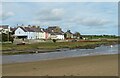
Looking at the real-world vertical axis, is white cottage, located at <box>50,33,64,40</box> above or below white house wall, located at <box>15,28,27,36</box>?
below

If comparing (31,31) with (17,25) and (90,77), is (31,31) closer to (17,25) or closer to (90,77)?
(17,25)

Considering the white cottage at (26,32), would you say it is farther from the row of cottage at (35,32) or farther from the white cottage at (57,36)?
the white cottage at (57,36)

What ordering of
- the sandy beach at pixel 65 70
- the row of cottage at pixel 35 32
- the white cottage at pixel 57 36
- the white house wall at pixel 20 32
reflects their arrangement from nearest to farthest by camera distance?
the sandy beach at pixel 65 70 < the white house wall at pixel 20 32 < the row of cottage at pixel 35 32 < the white cottage at pixel 57 36

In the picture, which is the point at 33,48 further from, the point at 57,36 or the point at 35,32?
the point at 57,36

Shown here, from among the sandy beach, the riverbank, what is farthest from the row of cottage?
the sandy beach

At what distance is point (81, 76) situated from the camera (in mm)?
10250

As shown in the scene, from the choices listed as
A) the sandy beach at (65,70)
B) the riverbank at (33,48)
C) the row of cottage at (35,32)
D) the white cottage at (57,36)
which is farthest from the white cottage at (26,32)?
the sandy beach at (65,70)

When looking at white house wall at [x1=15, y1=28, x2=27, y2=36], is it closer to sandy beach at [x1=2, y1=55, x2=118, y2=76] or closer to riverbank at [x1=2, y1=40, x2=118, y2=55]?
riverbank at [x1=2, y1=40, x2=118, y2=55]

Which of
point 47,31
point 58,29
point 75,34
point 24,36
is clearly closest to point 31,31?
point 24,36

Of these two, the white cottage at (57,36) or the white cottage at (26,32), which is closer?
the white cottage at (26,32)

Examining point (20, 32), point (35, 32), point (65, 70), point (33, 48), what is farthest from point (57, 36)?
point (65, 70)

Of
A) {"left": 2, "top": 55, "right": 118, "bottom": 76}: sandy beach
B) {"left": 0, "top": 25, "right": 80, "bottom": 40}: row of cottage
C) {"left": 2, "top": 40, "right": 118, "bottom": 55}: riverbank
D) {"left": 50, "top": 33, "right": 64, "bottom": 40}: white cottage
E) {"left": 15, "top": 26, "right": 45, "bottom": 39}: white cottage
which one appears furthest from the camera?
{"left": 50, "top": 33, "right": 64, "bottom": 40}: white cottage

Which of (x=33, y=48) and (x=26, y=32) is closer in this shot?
(x=33, y=48)

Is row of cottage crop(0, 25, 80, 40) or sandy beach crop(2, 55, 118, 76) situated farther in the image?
row of cottage crop(0, 25, 80, 40)
